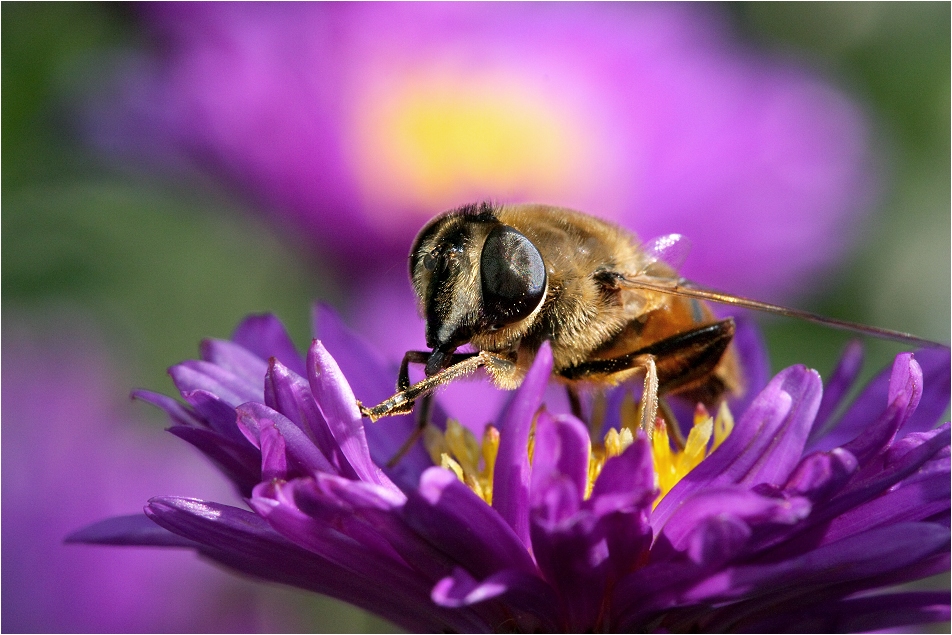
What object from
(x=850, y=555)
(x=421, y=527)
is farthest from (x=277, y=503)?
(x=850, y=555)

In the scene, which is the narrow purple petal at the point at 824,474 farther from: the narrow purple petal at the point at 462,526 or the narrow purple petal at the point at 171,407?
the narrow purple petal at the point at 171,407

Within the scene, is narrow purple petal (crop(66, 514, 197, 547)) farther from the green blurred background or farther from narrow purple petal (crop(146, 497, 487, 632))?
the green blurred background

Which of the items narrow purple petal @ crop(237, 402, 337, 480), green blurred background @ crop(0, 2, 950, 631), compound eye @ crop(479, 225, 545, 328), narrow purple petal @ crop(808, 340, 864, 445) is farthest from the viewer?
green blurred background @ crop(0, 2, 950, 631)

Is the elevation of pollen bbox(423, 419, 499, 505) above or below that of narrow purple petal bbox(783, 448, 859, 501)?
above

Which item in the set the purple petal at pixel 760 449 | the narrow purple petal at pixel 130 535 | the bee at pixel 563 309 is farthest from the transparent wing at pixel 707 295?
the narrow purple petal at pixel 130 535

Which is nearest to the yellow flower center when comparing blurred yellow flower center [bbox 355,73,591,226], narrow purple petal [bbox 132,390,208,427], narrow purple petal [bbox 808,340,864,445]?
blurred yellow flower center [bbox 355,73,591,226]

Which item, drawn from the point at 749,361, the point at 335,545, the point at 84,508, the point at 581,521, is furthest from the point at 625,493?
the point at 84,508
